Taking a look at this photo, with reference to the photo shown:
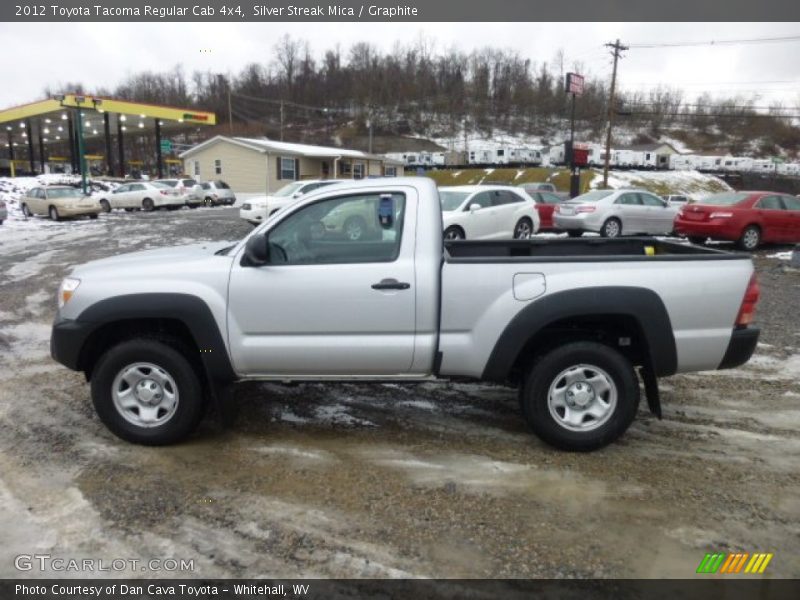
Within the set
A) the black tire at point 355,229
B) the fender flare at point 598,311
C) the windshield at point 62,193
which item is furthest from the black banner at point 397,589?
the windshield at point 62,193

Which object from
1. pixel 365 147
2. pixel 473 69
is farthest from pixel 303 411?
pixel 473 69

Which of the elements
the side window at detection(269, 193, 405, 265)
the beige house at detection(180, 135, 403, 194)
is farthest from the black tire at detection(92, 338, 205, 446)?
the beige house at detection(180, 135, 403, 194)

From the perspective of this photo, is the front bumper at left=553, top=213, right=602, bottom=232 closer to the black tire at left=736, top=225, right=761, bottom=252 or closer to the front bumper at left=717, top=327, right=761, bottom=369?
the black tire at left=736, top=225, right=761, bottom=252

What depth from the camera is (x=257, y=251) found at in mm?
3771

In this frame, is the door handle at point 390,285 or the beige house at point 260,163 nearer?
the door handle at point 390,285

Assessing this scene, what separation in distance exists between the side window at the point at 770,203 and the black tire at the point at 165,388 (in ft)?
48.9

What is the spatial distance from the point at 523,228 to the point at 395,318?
11.6 metres

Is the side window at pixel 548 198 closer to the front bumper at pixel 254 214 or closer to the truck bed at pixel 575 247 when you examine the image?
the front bumper at pixel 254 214

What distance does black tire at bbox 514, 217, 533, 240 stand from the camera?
572 inches

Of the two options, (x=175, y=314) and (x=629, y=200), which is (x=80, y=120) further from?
(x=175, y=314)

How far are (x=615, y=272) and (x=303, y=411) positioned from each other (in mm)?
2677

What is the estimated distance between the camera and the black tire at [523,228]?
1453 centimetres

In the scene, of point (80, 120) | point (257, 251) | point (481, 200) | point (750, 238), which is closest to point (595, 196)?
point (750, 238)

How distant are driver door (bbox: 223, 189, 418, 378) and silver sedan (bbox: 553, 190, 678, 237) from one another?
43.9 feet
